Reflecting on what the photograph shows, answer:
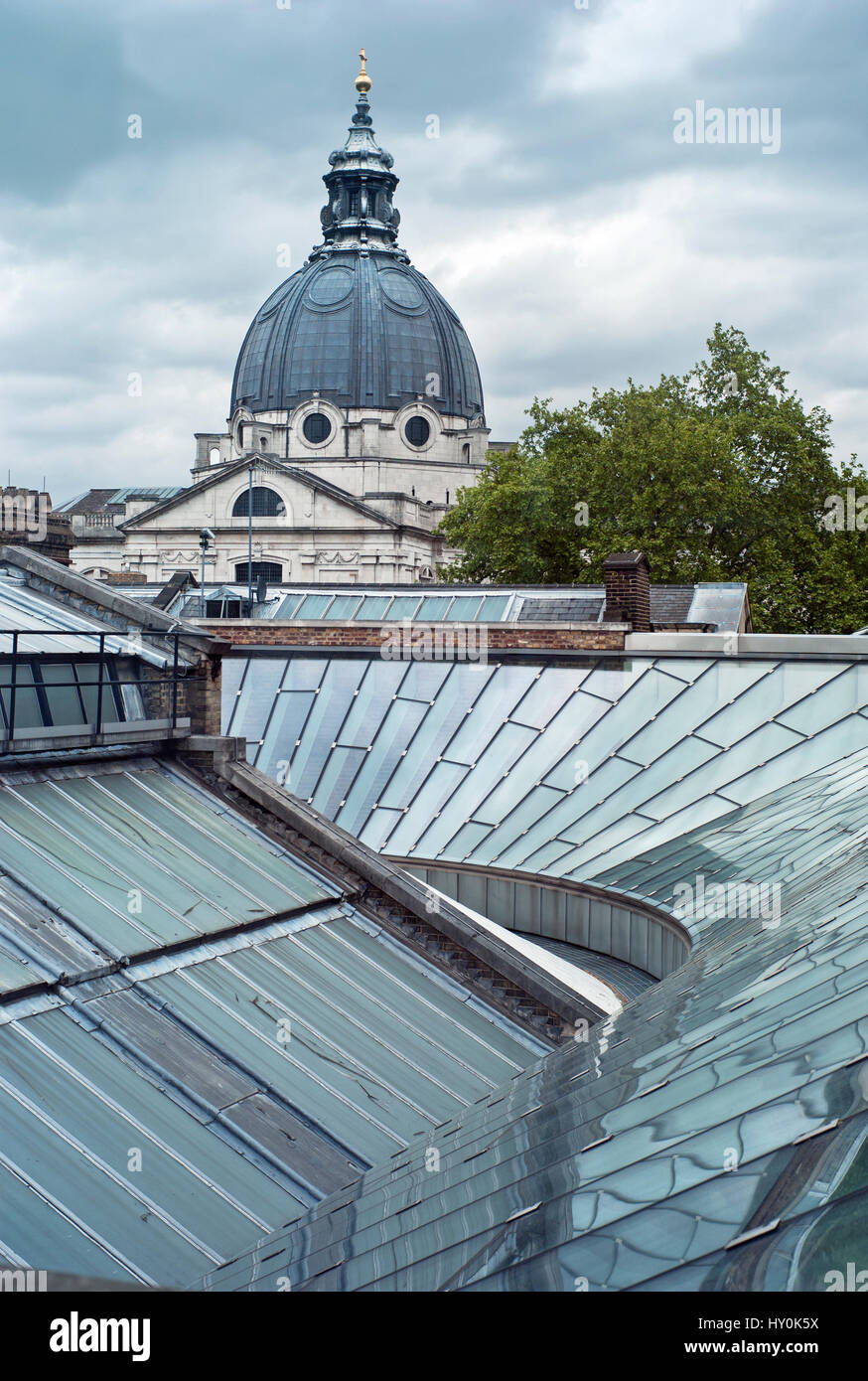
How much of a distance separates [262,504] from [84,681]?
256 feet

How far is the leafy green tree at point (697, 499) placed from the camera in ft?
186

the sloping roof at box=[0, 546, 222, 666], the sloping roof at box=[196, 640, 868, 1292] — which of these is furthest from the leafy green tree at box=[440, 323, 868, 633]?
the sloping roof at box=[0, 546, 222, 666]

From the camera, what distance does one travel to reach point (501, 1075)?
11.9 meters

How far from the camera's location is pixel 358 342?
107 meters

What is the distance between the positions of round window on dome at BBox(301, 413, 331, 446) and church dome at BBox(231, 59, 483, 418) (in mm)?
1890

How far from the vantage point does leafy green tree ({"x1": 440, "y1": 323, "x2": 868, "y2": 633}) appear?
56.8 metres

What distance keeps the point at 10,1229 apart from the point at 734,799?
13.6 m

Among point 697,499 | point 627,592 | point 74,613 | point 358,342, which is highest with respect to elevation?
point 358,342

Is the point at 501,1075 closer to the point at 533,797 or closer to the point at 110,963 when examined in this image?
the point at 110,963

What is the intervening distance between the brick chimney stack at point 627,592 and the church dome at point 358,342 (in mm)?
82553

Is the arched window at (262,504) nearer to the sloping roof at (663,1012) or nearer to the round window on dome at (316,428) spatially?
the round window on dome at (316,428)

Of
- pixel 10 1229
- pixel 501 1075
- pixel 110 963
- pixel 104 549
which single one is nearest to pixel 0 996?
pixel 110 963

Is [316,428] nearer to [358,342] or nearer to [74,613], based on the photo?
[358,342]

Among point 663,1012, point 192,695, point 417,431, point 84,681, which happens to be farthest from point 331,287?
point 663,1012
